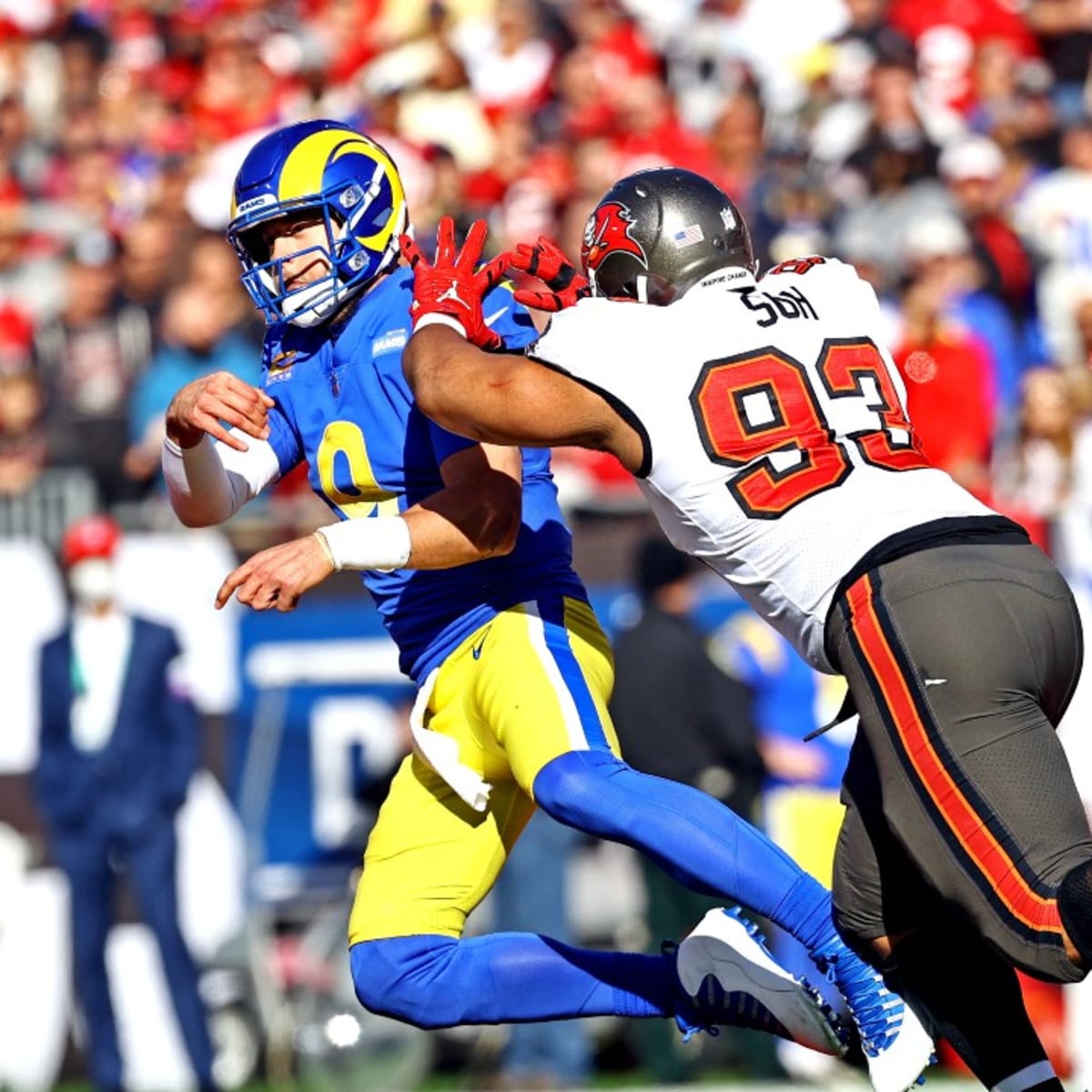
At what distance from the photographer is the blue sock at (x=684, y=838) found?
15.2 ft

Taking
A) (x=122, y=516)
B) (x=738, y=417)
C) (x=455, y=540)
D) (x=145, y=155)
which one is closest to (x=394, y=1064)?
(x=122, y=516)

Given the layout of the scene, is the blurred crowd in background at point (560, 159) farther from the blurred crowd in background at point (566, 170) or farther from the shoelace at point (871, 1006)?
the shoelace at point (871, 1006)

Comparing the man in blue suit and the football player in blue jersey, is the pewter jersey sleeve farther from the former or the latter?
the man in blue suit

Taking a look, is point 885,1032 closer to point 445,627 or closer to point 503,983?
point 503,983

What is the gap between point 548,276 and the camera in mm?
4949

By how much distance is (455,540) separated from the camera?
15.8ft

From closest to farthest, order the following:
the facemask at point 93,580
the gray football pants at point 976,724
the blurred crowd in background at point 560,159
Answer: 1. the gray football pants at point 976,724
2. the facemask at point 93,580
3. the blurred crowd in background at point 560,159

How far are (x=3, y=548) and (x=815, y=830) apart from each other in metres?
3.58

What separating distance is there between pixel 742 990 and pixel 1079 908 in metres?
0.96

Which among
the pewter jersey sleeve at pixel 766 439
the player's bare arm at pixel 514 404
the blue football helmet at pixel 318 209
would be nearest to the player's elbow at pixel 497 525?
the player's bare arm at pixel 514 404

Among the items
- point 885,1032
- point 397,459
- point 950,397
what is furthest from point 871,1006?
point 950,397

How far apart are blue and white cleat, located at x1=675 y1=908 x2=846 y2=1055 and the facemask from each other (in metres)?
4.66

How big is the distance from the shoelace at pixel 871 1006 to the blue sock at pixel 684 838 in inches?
4.4

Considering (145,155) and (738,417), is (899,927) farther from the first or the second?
(145,155)
